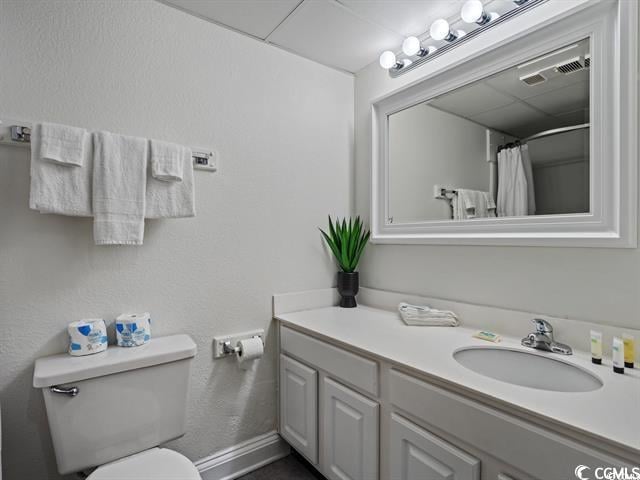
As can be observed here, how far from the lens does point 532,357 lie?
1.11 metres

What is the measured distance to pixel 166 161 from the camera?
4.19 feet

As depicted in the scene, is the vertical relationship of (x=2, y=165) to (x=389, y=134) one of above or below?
below

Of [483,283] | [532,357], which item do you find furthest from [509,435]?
[483,283]

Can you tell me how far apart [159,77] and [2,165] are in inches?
25.5

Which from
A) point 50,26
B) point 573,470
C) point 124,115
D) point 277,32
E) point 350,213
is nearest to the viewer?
point 573,470

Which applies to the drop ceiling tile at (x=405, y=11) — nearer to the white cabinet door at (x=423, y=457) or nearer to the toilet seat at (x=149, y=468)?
the white cabinet door at (x=423, y=457)

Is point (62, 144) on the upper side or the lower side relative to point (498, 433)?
upper

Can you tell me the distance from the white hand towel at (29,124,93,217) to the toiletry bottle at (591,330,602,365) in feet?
5.54

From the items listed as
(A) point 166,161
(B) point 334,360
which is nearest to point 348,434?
(B) point 334,360

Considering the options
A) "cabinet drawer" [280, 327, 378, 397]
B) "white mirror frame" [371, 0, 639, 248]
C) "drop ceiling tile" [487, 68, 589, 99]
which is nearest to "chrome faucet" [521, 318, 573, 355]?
"white mirror frame" [371, 0, 639, 248]

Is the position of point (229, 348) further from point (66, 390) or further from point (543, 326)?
point (543, 326)

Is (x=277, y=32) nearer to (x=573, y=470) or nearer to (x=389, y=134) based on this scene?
(x=389, y=134)

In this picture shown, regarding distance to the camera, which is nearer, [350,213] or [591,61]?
[591,61]

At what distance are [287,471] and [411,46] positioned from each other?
6.89ft
